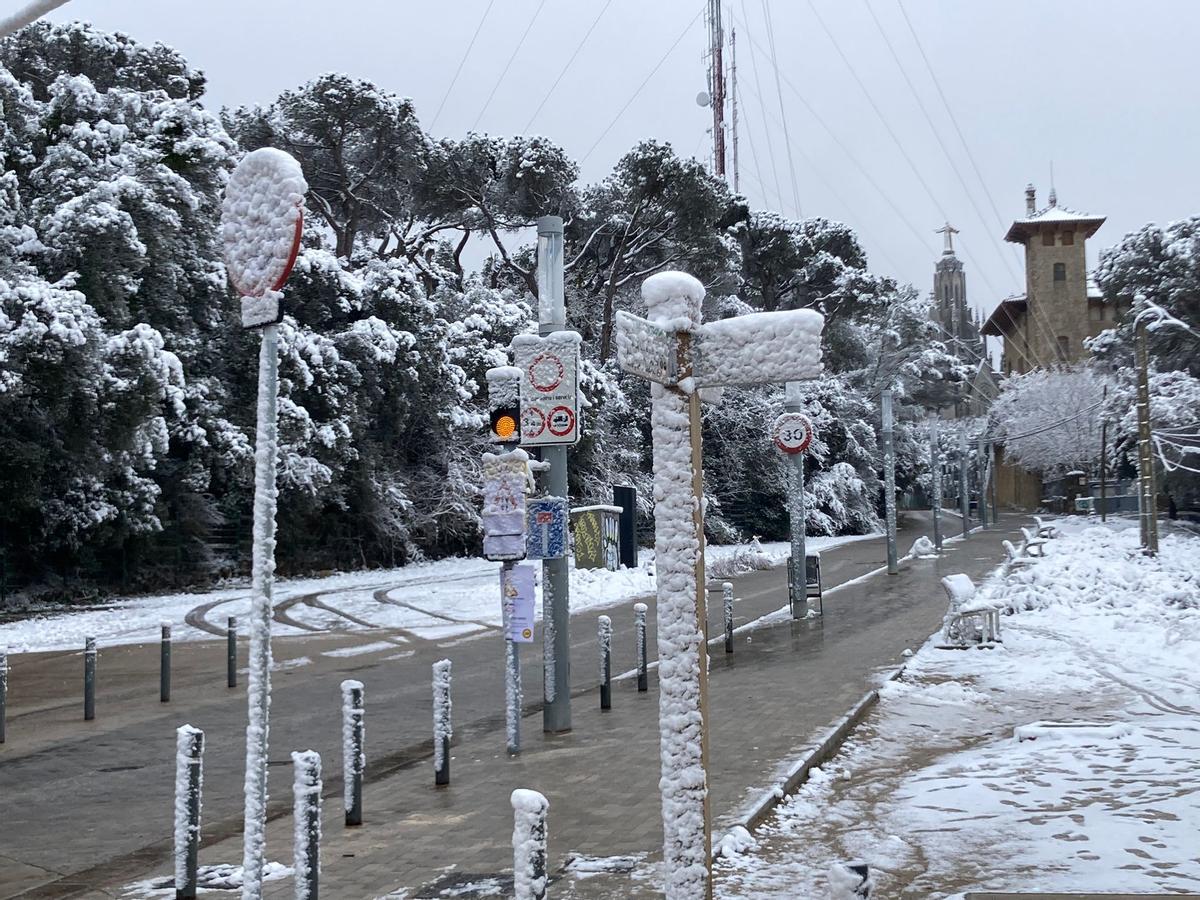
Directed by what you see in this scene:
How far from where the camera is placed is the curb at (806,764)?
6.92m

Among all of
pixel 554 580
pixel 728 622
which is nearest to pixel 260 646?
pixel 554 580

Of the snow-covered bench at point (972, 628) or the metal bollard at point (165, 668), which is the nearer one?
the metal bollard at point (165, 668)

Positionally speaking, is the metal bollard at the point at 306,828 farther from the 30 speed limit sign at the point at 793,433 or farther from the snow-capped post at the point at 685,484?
the 30 speed limit sign at the point at 793,433

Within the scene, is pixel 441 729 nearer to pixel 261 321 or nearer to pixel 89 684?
pixel 261 321

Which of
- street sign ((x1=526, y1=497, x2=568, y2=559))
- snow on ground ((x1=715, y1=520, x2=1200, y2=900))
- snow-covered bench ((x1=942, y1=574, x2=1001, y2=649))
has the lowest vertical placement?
snow on ground ((x1=715, y1=520, x2=1200, y2=900))

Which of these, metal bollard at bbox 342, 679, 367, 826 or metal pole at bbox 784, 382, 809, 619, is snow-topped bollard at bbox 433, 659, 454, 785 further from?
metal pole at bbox 784, 382, 809, 619

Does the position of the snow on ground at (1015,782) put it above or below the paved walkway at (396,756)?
above

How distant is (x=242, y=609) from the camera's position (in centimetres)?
2308

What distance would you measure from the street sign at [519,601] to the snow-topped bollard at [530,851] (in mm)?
5221

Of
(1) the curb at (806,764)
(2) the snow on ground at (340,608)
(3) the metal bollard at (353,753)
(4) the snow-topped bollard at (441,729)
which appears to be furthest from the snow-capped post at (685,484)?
(2) the snow on ground at (340,608)

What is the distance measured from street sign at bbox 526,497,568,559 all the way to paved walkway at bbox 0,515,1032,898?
167cm

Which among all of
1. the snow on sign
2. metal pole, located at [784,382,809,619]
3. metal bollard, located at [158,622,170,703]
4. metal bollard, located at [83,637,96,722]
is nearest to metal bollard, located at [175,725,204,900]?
the snow on sign

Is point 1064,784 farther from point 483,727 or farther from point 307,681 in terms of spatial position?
point 307,681

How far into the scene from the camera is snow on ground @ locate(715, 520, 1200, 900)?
235 inches
